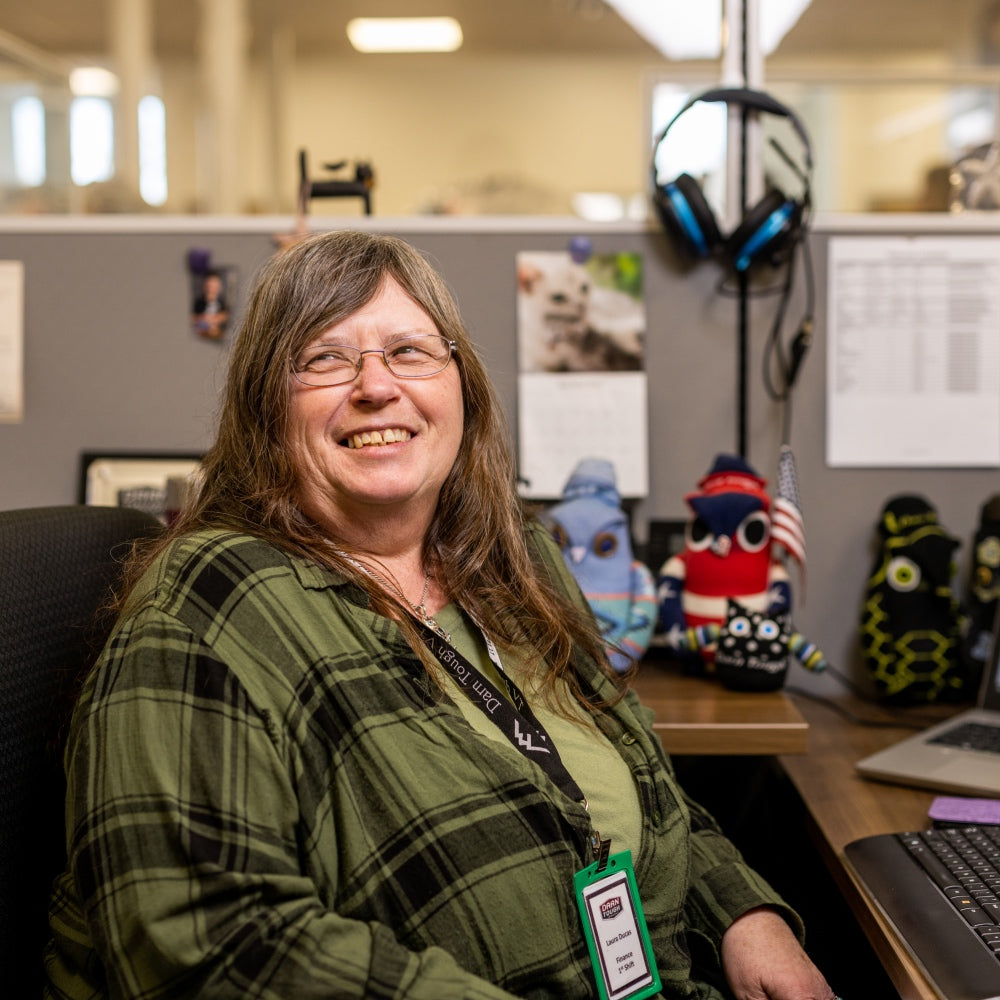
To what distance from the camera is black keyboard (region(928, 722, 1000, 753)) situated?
1143mm

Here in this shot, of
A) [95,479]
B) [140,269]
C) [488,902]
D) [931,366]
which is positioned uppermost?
[140,269]

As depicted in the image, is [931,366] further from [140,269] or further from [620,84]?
[620,84]

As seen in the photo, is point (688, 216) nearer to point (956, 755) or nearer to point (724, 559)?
point (724, 559)

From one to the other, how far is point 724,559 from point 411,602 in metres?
0.46

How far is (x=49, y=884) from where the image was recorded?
0.80 m

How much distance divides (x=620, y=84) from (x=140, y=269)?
5.44m

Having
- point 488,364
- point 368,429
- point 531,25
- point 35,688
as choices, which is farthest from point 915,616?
→ point 531,25

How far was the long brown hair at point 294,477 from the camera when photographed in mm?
893

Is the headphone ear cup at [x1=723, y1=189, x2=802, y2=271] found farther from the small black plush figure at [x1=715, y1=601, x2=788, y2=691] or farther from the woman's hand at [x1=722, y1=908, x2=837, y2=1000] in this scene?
the woman's hand at [x1=722, y1=908, x2=837, y2=1000]

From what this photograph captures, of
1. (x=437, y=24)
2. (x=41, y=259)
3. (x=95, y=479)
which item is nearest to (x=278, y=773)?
(x=95, y=479)

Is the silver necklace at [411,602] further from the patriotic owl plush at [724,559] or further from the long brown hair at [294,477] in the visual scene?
the patriotic owl plush at [724,559]

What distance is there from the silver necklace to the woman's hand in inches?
14.7

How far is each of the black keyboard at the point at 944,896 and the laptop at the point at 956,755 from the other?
118 millimetres

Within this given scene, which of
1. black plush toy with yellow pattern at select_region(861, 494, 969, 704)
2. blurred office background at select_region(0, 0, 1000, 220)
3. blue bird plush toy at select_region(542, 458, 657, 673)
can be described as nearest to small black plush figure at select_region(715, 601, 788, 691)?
blue bird plush toy at select_region(542, 458, 657, 673)
